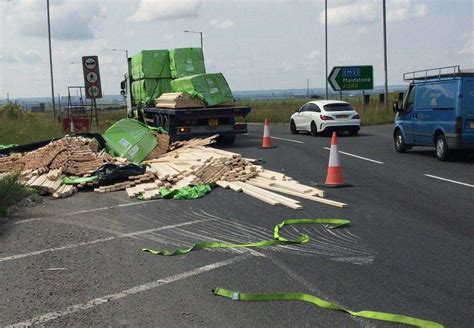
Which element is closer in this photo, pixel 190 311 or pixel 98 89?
pixel 190 311

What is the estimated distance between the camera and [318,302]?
5.11 m

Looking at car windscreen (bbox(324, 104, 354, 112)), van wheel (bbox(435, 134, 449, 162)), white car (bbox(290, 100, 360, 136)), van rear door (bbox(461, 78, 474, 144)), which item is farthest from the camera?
car windscreen (bbox(324, 104, 354, 112))

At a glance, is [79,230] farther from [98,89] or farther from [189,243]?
[98,89]

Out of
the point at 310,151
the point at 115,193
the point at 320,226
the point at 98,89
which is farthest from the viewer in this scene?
the point at 98,89

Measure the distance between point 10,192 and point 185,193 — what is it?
2937 mm

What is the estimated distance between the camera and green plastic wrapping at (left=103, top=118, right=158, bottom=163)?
1605cm

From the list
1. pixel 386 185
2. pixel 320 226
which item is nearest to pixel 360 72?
pixel 386 185

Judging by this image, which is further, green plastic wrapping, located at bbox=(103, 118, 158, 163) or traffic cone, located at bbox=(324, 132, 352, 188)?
green plastic wrapping, located at bbox=(103, 118, 158, 163)

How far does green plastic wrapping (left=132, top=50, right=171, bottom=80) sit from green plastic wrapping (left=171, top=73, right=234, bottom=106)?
3.09 meters

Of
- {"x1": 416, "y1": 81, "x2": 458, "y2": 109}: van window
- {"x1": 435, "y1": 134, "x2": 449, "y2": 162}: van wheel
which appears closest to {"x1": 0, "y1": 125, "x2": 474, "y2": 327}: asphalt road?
{"x1": 435, "y1": 134, "x2": 449, "y2": 162}: van wheel

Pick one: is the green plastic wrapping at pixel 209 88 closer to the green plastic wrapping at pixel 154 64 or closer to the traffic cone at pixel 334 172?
the green plastic wrapping at pixel 154 64

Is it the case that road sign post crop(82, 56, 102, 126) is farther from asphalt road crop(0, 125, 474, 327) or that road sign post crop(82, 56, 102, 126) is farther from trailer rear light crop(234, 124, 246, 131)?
asphalt road crop(0, 125, 474, 327)

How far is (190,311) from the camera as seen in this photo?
5.02m

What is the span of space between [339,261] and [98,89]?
19072 millimetres
